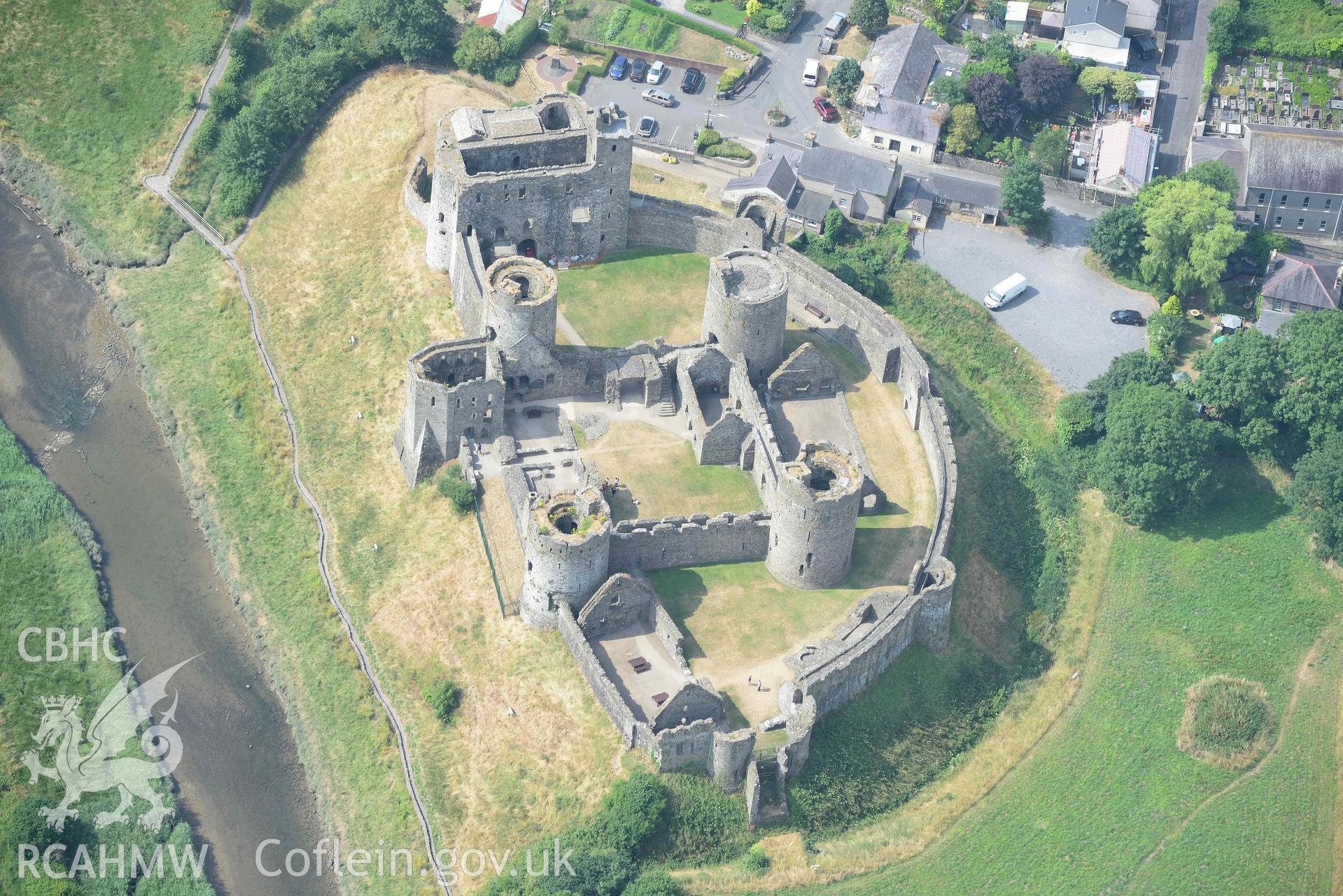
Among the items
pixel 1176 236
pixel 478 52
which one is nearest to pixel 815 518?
pixel 1176 236

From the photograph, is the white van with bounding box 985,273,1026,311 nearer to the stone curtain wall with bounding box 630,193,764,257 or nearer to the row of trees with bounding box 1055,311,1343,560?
the row of trees with bounding box 1055,311,1343,560

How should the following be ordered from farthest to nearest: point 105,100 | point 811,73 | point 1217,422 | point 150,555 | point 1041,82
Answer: point 105,100
point 811,73
point 1041,82
point 1217,422
point 150,555

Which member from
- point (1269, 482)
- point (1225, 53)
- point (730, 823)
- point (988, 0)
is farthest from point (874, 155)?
point (730, 823)

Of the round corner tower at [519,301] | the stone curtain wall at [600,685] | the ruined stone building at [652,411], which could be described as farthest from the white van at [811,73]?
the stone curtain wall at [600,685]

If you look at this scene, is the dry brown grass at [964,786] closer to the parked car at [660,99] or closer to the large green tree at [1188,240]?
the large green tree at [1188,240]

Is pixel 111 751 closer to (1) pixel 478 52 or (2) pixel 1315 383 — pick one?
(1) pixel 478 52

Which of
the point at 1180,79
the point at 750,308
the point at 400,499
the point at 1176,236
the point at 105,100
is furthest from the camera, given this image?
the point at 105,100
